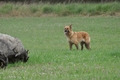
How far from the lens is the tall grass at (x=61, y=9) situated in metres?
38.9

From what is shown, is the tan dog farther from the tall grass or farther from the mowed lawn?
the tall grass

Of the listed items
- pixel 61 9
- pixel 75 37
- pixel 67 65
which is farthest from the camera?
pixel 61 9

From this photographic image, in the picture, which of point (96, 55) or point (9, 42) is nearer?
point (9, 42)

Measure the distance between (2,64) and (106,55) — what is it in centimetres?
389

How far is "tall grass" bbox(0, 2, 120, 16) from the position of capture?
38.9 metres

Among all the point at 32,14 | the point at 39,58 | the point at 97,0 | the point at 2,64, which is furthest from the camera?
the point at 97,0

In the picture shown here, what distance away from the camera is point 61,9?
3941 cm

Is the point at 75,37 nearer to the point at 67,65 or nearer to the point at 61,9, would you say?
the point at 67,65

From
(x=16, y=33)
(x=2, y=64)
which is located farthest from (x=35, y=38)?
(x=2, y=64)

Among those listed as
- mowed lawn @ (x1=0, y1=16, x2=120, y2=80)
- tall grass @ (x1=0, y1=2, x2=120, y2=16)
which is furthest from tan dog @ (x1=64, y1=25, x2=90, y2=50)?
tall grass @ (x1=0, y1=2, x2=120, y2=16)

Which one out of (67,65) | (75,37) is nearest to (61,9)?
(75,37)

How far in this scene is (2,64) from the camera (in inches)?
442

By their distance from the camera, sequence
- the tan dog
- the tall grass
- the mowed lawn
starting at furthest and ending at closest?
the tall grass, the tan dog, the mowed lawn

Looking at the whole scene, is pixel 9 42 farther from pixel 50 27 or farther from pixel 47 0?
pixel 47 0
